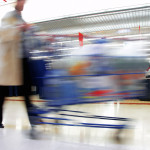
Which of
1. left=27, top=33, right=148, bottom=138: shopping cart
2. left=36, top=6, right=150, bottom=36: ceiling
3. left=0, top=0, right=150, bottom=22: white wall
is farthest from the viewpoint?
left=36, top=6, right=150, bottom=36: ceiling

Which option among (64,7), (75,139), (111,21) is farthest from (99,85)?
(111,21)

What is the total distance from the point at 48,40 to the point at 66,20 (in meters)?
2.40

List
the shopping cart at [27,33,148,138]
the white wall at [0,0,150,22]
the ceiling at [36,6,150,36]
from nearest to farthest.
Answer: the shopping cart at [27,33,148,138]
the white wall at [0,0,150,22]
the ceiling at [36,6,150,36]

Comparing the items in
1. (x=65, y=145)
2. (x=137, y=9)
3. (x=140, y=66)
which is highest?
(x=137, y=9)

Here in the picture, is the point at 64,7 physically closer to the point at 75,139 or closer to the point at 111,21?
the point at 111,21

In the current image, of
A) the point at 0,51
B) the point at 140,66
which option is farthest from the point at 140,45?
the point at 0,51

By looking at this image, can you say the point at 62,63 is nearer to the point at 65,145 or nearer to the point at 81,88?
the point at 81,88

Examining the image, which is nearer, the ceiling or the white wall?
the white wall

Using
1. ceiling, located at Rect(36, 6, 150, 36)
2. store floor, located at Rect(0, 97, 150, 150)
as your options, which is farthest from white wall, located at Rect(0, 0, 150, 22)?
store floor, located at Rect(0, 97, 150, 150)

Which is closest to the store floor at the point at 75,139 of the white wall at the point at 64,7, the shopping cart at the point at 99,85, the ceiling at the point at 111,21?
the shopping cart at the point at 99,85

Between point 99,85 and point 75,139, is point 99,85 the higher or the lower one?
the higher one

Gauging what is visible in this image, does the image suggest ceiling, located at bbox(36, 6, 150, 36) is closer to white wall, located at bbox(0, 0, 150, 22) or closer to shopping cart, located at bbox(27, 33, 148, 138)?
white wall, located at bbox(0, 0, 150, 22)

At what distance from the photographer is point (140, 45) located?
1.28 metres

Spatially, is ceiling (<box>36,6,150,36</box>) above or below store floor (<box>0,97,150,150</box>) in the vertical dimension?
above
